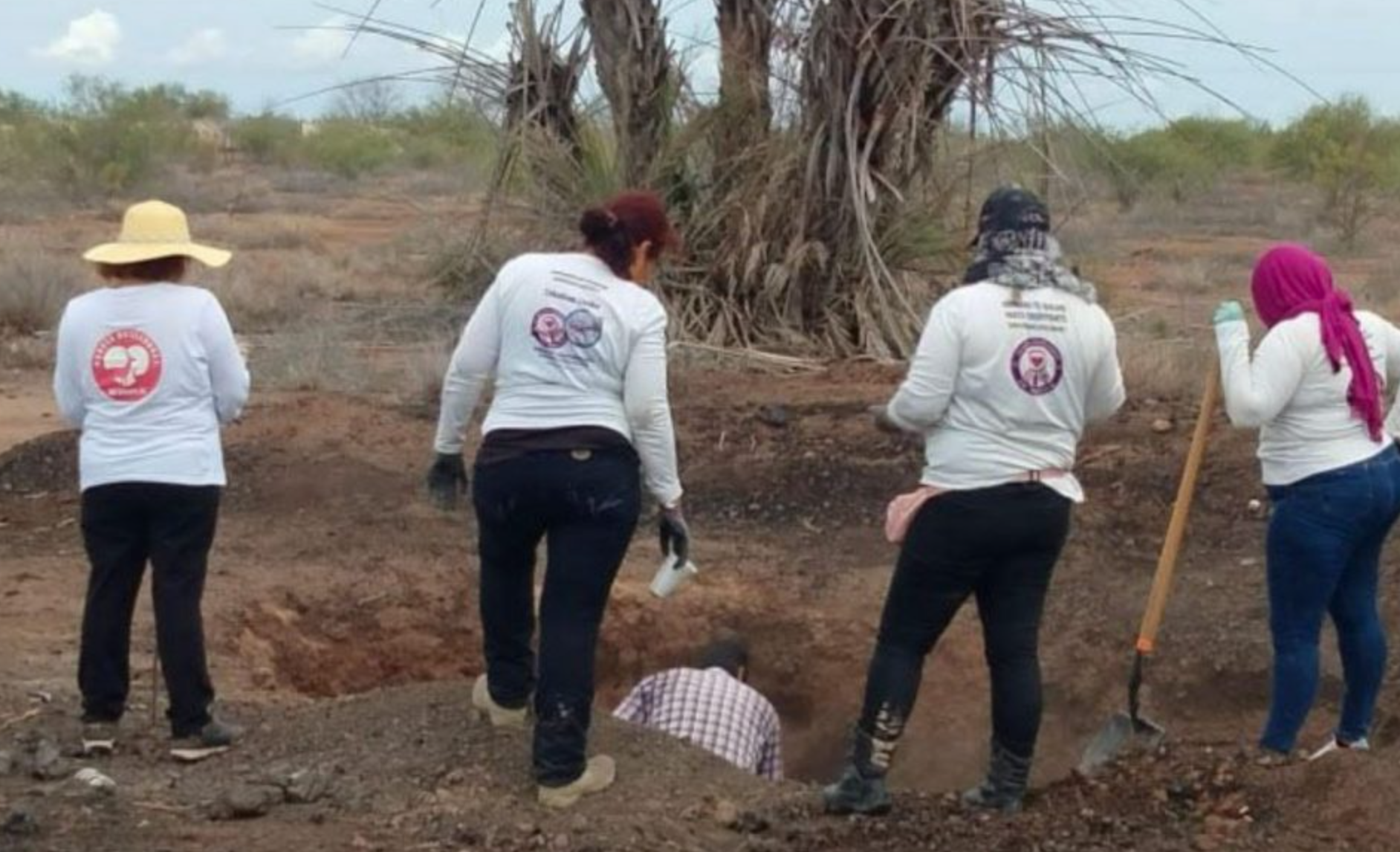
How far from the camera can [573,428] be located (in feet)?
20.3

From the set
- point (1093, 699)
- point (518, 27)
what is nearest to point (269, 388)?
point (518, 27)

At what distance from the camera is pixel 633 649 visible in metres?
10.1

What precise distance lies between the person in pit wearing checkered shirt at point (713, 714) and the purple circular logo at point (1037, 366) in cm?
197

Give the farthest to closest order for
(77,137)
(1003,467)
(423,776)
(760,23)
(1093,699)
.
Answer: (77,137) → (760,23) → (1093,699) → (423,776) → (1003,467)

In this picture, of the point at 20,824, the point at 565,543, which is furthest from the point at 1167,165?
the point at 20,824

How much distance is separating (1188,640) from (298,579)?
380 cm

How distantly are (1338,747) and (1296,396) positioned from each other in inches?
43.6

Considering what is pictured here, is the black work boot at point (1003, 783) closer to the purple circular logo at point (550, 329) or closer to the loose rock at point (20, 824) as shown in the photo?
the purple circular logo at point (550, 329)

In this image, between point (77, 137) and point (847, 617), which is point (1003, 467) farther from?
point (77, 137)

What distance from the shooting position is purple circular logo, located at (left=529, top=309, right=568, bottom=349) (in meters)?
6.16

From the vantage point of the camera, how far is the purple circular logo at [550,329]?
242 inches

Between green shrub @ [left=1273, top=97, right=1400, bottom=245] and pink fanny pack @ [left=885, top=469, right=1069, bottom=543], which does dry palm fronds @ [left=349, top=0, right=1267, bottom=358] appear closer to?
pink fanny pack @ [left=885, top=469, right=1069, bottom=543]

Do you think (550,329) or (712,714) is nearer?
(550,329)

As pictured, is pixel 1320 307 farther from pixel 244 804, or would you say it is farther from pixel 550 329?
pixel 244 804
